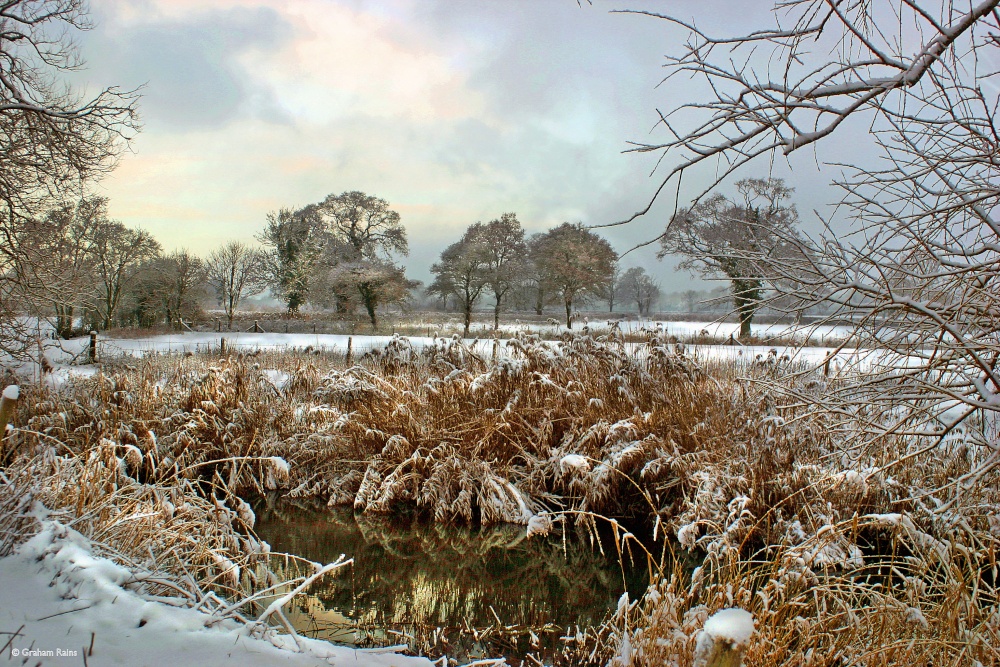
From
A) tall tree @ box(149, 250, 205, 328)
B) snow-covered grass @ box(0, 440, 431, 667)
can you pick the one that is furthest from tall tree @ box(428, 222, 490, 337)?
snow-covered grass @ box(0, 440, 431, 667)

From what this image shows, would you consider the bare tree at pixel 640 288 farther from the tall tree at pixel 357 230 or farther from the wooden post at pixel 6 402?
the wooden post at pixel 6 402

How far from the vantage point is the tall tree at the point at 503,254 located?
2680 cm

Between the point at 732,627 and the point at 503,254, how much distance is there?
1062 inches

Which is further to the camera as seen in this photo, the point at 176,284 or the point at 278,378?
the point at 176,284

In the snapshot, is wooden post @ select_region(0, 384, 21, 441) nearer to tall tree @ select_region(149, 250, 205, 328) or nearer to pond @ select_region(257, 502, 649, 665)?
pond @ select_region(257, 502, 649, 665)

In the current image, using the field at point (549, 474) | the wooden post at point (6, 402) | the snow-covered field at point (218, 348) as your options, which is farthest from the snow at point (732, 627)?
the wooden post at point (6, 402)

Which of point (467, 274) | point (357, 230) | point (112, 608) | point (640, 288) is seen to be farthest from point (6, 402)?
point (640, 288)

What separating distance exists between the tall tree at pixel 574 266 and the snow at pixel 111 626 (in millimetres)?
22984

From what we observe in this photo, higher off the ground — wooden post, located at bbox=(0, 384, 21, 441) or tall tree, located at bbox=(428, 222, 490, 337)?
tall tree, located at bbox=(428, 222, 490, 337)

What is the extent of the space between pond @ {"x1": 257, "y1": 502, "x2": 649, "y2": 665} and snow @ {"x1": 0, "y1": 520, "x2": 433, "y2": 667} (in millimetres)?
1575

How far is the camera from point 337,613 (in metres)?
4.27

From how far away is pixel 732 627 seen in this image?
1416 mm

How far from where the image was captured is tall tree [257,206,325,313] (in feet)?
96.9

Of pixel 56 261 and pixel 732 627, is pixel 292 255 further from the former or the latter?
pixel 732 627
